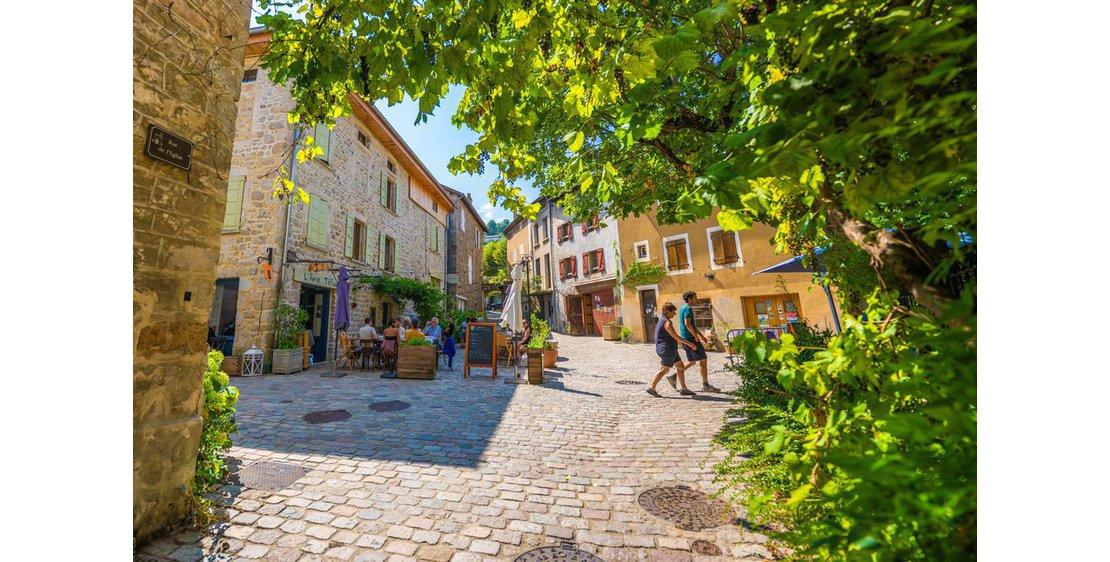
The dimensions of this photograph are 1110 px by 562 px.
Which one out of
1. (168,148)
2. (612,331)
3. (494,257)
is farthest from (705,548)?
(494,257)

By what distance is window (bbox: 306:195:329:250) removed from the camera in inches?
404

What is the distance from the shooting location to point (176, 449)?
2.47 meters

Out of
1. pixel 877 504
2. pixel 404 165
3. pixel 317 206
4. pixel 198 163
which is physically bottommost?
pixel 877 504

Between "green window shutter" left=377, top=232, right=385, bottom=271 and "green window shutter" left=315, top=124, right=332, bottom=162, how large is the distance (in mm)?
3372

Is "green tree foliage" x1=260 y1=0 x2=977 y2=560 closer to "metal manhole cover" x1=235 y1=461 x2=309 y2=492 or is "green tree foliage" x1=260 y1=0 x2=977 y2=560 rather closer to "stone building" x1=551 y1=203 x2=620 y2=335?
"metal manhole cover" x1=235 y1=461 x2=309 y2=492

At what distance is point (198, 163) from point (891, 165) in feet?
12.1

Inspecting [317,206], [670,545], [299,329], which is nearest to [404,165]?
[317,206]

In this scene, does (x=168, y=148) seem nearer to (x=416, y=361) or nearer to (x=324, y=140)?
(x=416, y=361)

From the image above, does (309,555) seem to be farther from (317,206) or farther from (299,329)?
(317,206)

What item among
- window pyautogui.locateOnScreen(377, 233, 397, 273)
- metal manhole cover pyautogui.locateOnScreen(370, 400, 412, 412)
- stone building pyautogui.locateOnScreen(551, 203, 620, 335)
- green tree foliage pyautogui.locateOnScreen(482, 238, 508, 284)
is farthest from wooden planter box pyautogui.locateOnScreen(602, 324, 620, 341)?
green tree foliage pyautogui.locateOnScreen(482, 238, 508, 284)

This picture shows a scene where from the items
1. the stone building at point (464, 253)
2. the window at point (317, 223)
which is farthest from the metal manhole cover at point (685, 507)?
the stone building at point (464, 253)

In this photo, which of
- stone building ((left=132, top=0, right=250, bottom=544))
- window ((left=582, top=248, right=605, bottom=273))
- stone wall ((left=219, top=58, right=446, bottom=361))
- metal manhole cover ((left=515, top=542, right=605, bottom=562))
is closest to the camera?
metal manhole cover ((left=515, top=542, right=605, bottom=562))

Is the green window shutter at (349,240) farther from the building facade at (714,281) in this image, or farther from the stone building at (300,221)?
the building facade at (714,281)

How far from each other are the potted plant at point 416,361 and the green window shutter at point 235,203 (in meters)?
5.43
